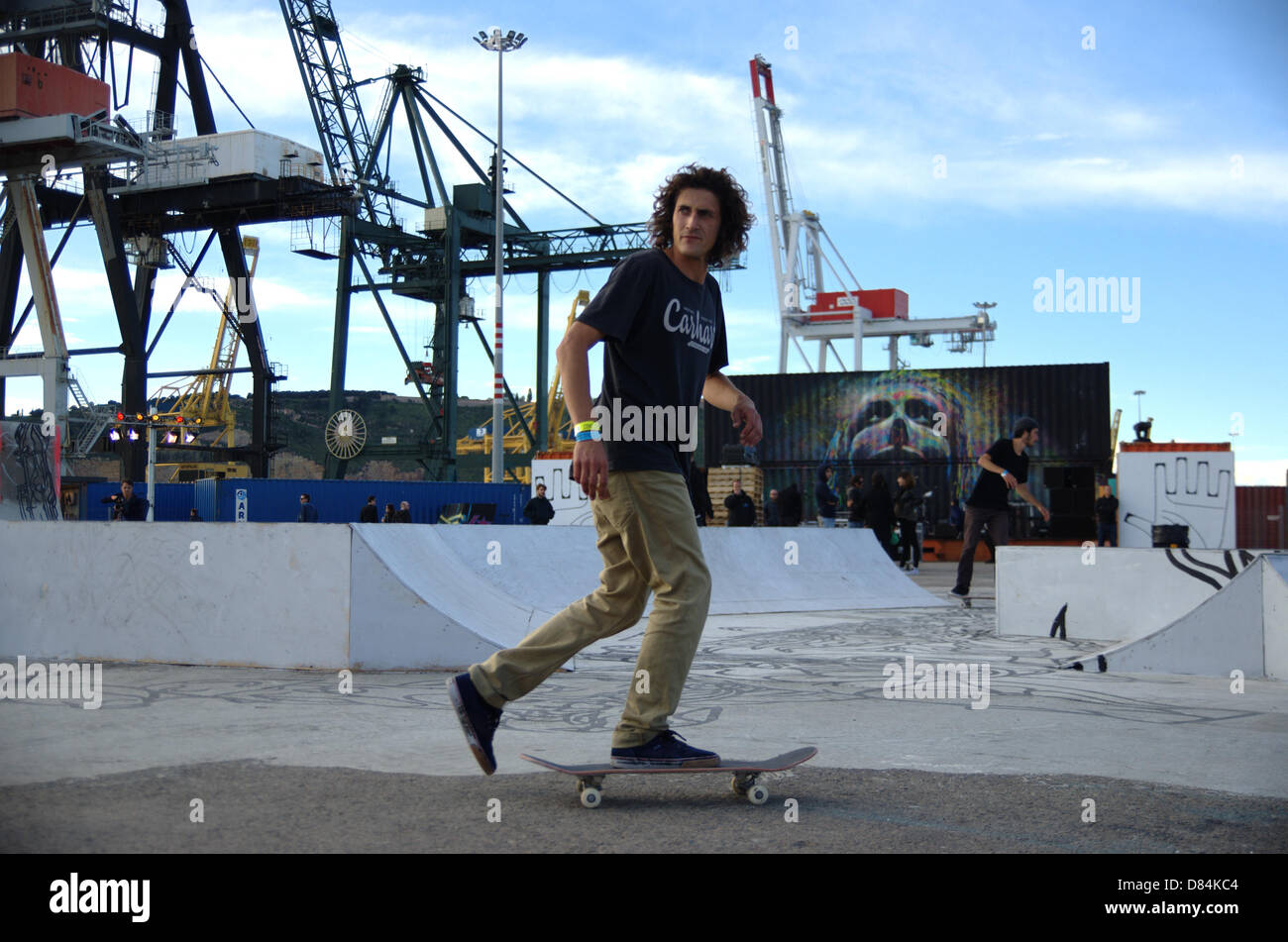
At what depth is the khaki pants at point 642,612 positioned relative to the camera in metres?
2.97

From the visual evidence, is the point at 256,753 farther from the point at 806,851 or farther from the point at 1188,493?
the point at 1188,493

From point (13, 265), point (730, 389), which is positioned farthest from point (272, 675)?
point (13, 265)

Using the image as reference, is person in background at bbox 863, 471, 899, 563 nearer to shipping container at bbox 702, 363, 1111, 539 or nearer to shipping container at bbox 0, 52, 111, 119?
shipping container at bbox 702, 363, 1111, 539

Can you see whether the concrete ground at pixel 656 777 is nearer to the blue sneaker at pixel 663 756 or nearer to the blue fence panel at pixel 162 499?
the blue sneaker at pixel 663 756

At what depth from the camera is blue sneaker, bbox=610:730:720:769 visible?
2961mm

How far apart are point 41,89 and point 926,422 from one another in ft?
79.6

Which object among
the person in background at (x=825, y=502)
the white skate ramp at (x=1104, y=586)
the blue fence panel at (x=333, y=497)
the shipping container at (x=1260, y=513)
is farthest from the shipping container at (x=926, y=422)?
the white skate ramp at (x=1104, y=586)

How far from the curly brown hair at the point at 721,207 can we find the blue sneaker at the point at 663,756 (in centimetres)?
140

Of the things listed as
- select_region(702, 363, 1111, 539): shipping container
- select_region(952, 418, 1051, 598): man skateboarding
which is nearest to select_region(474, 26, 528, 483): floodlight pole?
select_region(702, 363, 1111, 539): shipping container

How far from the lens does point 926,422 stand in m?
33.0

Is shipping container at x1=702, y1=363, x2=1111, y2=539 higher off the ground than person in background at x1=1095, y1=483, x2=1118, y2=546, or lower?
higher

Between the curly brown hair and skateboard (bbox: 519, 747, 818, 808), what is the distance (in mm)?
1459

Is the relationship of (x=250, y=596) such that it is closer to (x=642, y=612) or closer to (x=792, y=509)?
(x=642, y=612)

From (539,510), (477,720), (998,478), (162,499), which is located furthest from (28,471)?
(162,499)
